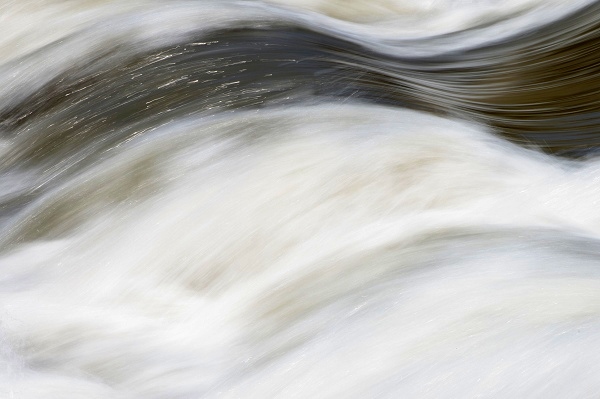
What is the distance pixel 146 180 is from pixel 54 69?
547mm

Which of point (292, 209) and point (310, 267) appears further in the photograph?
point (292, 209)

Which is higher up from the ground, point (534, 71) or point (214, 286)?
point (534, 71)

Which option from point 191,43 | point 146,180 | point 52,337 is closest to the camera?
point 52,337

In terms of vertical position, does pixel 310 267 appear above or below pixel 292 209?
below

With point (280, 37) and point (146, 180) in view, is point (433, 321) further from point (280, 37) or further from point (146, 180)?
point (280, 37)

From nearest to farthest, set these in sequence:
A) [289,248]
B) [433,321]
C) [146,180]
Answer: [433,321] < [289,248] < [146,180]

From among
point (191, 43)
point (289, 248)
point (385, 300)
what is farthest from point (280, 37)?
point (385, 300)

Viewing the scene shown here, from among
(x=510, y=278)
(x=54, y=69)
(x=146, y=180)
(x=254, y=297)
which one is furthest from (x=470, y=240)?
(x=54, y=69)

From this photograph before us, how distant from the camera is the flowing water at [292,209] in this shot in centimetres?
152

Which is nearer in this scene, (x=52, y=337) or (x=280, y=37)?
(x=52, y=337)

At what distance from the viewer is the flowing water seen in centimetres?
152

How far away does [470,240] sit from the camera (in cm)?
174


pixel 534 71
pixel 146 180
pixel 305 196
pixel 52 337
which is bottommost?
pixel 52 337

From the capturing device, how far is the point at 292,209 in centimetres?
184
